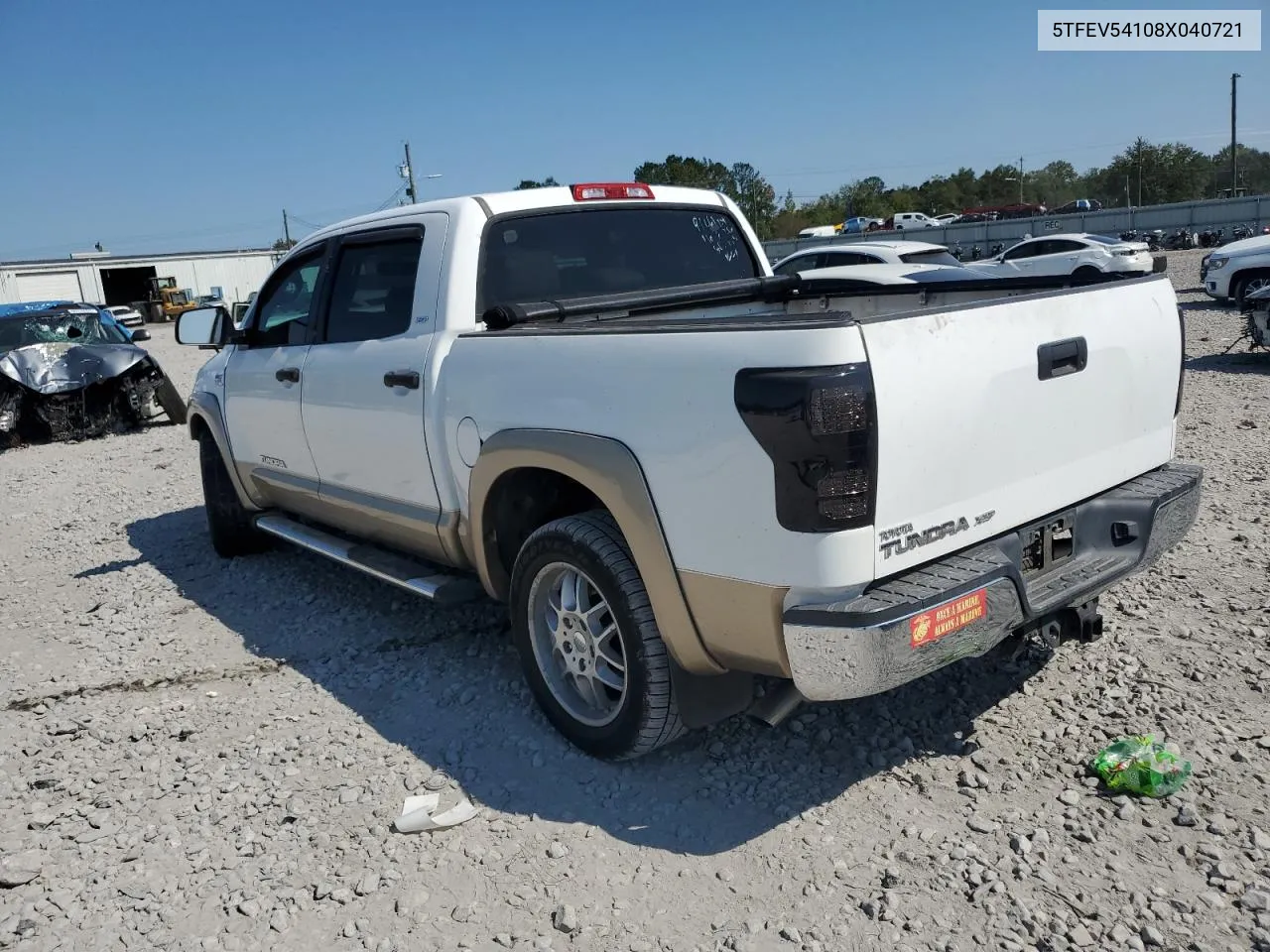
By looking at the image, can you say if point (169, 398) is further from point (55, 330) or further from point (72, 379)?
point (55, 330)

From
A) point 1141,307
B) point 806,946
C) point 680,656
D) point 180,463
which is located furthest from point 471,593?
point 180,463

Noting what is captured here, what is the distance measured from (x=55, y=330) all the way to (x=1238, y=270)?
54.9ft

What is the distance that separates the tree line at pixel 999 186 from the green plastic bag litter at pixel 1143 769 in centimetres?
5910

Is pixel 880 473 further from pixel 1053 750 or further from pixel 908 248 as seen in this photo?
pixel 908 248

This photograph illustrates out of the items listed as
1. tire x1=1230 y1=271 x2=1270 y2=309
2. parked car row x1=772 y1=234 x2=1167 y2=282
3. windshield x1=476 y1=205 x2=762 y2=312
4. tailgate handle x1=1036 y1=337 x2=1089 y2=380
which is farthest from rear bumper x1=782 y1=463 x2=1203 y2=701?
tire x1=1230 y1=271 x2=1270 y2=309

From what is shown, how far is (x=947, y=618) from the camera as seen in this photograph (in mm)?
2658

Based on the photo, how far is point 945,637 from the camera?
2.68 m

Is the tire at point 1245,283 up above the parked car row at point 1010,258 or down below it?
below

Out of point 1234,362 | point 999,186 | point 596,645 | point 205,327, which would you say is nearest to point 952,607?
point 596,645

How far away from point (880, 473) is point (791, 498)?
0.78ft

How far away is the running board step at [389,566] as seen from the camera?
13.4 feet

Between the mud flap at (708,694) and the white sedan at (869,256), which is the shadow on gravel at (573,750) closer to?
the mud flap at (708,694)

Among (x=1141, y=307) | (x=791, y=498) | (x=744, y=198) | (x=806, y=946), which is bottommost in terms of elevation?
(x=806, y=946)

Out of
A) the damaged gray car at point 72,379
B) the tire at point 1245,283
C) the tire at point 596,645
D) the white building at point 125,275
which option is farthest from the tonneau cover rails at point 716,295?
the white building at point 125,275
